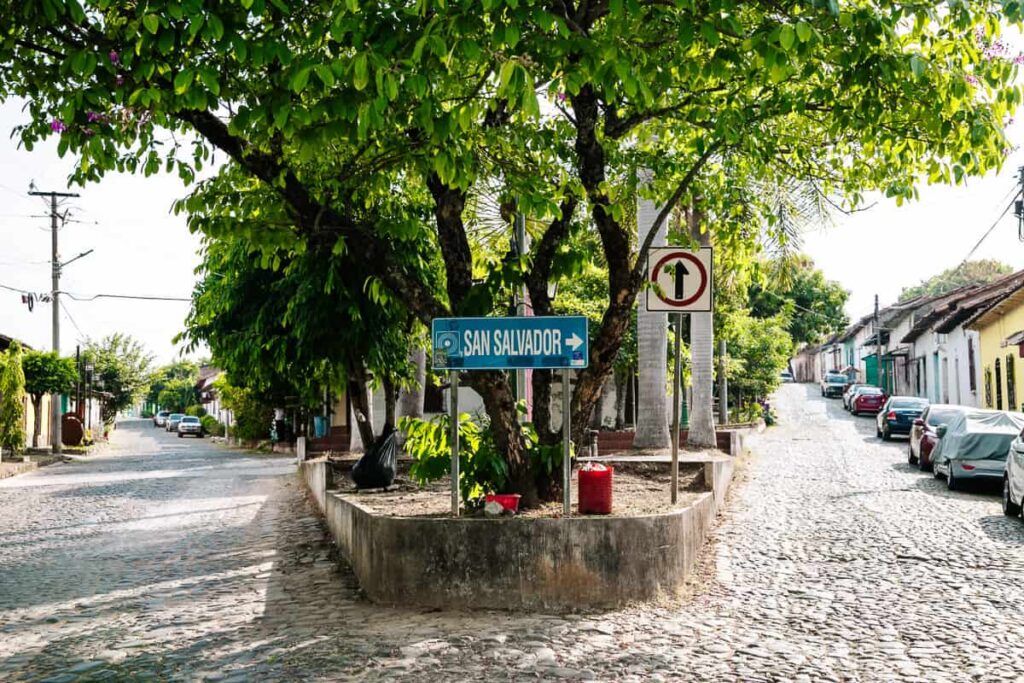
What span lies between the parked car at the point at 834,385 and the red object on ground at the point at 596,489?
61.3 meters

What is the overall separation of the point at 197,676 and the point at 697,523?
195 inches

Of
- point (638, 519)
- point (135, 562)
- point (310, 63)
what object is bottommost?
point (135, 562)

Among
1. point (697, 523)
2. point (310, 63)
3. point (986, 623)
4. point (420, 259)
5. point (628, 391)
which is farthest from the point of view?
point (628, 391)

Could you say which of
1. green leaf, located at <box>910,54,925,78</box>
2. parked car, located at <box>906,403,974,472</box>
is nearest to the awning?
parked car, located at <box>906,403,974,472</box>

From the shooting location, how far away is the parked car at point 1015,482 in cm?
1220

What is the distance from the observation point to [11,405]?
3120cm

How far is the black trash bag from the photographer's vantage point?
1293 cm

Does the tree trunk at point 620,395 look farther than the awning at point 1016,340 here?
Yes

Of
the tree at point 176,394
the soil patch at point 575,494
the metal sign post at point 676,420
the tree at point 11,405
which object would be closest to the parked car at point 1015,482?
the soil patch at point 575,494

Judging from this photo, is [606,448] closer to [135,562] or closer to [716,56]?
[135,562]

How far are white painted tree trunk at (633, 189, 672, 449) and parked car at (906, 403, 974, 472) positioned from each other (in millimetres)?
4839

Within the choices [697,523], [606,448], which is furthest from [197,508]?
[697,523]

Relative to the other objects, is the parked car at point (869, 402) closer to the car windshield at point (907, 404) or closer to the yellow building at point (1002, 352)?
the yellow building at point (1002, 352)

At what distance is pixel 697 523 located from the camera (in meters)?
9.55
